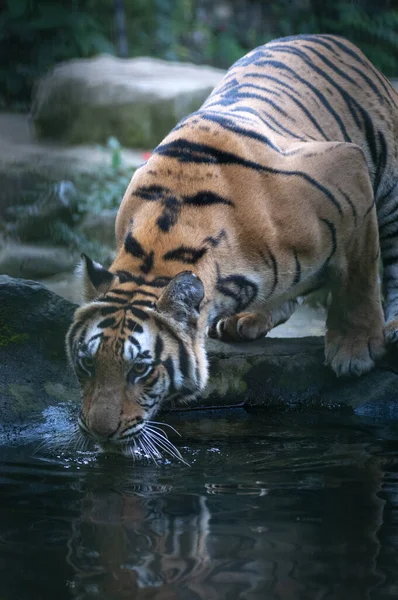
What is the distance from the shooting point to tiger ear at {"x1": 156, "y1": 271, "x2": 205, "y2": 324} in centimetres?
345

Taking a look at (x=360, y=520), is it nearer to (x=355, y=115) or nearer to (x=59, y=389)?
(x=59, y=389)

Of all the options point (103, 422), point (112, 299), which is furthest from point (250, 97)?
point (103, 422)

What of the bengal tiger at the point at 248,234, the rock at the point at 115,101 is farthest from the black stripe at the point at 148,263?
the rock at the point at 115,101

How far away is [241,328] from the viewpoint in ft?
16.4

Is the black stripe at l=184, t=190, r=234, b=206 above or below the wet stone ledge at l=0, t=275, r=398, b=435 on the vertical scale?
above

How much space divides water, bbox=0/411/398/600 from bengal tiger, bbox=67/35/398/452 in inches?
10.9

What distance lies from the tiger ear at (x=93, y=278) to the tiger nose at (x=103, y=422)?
51 centimetres

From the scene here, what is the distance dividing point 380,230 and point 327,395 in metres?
1.11

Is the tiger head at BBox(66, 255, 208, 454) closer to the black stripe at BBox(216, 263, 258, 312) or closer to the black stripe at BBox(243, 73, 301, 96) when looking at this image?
the black stripe at BBox(216, 263, 258, 312)

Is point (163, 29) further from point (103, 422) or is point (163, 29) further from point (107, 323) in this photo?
point (103, 422)

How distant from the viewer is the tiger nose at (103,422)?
3.35 meters

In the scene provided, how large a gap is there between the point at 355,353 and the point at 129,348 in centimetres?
152

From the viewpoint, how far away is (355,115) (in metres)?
5.09

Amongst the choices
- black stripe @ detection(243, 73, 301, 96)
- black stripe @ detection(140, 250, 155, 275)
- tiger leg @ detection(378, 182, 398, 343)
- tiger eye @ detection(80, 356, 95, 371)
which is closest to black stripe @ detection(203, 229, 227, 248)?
black stripe @ detection(140, 250, 155, 275)
